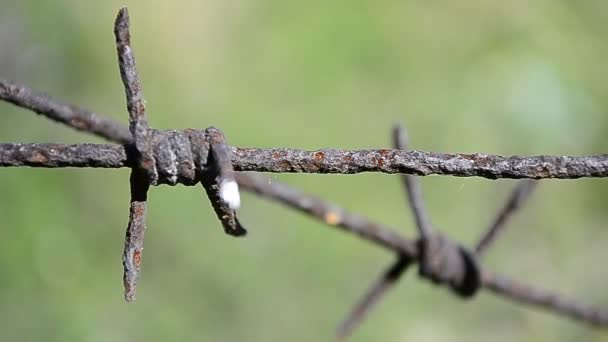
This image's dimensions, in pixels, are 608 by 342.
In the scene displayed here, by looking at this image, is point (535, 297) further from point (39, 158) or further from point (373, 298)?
point (39, 158)

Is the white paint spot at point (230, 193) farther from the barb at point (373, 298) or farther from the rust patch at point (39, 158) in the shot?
the barb at point (373, 298)

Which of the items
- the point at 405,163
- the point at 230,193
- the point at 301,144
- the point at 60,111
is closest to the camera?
the point at 230,193

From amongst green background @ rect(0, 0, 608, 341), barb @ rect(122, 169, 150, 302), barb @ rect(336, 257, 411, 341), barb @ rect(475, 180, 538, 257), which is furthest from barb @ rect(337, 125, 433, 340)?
green background @ rect(0, 0, 608, 341)

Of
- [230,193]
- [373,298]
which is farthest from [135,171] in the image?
[373,298]

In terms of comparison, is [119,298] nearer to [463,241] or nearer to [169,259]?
[169,259]

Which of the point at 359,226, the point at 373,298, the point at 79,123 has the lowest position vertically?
the point at 373,298

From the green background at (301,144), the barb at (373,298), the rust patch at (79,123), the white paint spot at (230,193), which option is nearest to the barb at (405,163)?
the white paint spot at (230,193)

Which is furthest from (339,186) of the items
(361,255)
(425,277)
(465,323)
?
(425,277)
